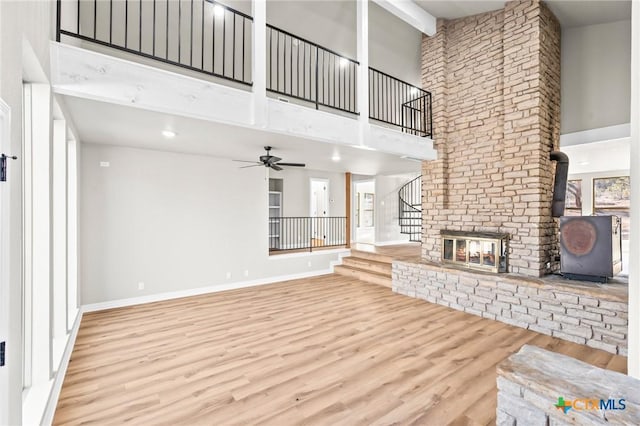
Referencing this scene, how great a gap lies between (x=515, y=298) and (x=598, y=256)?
118cm

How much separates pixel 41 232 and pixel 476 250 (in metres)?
5.70

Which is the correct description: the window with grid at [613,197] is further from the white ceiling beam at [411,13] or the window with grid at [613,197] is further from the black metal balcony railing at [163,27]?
the black metal balcony railing at [163,27]

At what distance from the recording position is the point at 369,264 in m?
7.08

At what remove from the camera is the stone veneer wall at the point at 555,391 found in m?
1.52

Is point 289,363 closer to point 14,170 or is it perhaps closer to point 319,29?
point 14,170

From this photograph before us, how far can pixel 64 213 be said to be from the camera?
3.35 m

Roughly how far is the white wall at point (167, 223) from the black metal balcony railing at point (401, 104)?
3413 millimetres

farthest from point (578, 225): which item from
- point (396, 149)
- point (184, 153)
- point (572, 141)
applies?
point (184, 153)

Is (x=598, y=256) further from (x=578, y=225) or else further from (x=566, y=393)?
(x=566, y=393)

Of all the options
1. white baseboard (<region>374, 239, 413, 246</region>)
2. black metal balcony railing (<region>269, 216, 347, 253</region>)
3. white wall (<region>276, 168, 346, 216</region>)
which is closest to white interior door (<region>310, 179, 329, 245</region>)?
A: black metal balcony railing (<region>269, 216, 347, 253</region>)

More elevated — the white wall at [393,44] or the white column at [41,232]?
the white wall at [393,44]

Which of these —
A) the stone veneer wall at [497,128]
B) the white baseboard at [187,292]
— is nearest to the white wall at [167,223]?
the white baseboard at [187,292]

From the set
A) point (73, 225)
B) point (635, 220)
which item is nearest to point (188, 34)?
point (73, 225)

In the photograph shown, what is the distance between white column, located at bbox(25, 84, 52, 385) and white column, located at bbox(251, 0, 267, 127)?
1.97 metres
